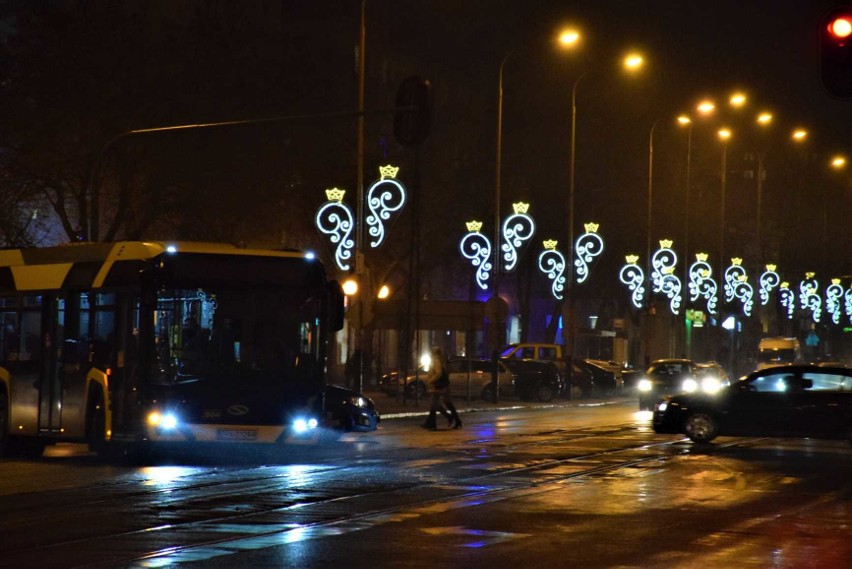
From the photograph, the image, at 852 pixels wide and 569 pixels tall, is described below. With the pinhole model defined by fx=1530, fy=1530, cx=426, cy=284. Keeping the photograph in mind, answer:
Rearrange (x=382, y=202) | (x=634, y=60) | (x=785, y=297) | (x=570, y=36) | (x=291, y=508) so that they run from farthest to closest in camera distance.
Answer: (x=785, y=297)
(x=634, y=60)
(x=382, y=202)
(x=570, y=36)
(x=291, y=508)

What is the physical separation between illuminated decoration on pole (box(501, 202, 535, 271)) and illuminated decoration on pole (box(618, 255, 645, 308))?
12.8m

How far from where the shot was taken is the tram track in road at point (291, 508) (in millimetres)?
11664

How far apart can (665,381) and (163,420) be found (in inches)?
955

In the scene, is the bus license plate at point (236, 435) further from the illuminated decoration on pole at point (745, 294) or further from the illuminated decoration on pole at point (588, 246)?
the illuminated decoration on pole at point (745, 294)

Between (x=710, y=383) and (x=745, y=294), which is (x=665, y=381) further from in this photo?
(x=745, y=294)

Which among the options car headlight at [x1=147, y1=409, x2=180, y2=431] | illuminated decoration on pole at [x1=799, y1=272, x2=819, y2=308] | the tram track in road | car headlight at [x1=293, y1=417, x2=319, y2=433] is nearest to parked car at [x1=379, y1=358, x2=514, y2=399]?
the tram track in road

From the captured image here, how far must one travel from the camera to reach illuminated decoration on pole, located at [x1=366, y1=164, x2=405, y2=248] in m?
43.2

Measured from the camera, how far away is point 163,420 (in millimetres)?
19922

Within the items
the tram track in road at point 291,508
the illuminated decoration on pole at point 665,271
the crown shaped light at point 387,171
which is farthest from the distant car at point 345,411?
the illuminated decoration on pole at point 665,271

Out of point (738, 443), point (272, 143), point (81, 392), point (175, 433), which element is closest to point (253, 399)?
point (175, 433)

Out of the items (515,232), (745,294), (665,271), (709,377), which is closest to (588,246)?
(515,232)

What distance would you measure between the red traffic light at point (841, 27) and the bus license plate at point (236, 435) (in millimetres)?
10030

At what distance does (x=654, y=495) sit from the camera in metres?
16.6

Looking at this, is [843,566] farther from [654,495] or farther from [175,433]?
[175,433]
